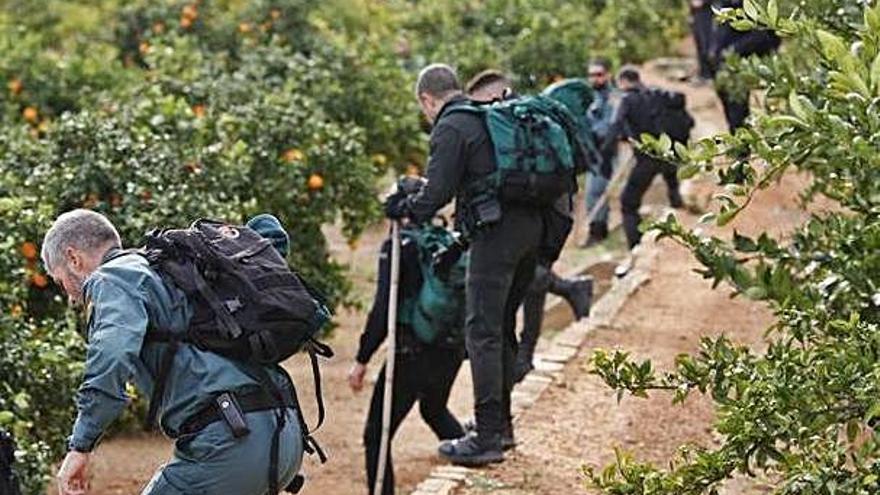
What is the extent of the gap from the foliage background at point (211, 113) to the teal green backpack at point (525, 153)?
1973mm

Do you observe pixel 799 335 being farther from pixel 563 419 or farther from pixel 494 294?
pixel 563 419

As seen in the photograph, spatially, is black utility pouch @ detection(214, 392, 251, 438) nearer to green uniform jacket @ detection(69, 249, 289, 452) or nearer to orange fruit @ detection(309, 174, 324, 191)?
green uniform jacket @ detection(69, 249, 289, 452)

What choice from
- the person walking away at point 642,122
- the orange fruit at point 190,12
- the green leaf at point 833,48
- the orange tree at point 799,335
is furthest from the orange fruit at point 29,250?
the orange fruit at point 190,12

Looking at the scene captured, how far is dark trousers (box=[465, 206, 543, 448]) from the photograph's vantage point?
7.11 m

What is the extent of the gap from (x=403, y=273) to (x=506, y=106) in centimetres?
91

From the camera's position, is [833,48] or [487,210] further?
[487,210]

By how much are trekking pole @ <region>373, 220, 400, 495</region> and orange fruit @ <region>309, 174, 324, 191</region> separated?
273cm

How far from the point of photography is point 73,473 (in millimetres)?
4781

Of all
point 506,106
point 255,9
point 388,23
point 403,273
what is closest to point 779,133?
point 506,106

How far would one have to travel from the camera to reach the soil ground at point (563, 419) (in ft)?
26.0

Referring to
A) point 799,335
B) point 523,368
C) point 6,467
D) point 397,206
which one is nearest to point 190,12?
point 523,368

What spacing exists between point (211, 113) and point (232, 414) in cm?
582

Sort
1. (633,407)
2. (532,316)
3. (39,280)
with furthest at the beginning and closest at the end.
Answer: (532,316)
(633,407)
(39,280)

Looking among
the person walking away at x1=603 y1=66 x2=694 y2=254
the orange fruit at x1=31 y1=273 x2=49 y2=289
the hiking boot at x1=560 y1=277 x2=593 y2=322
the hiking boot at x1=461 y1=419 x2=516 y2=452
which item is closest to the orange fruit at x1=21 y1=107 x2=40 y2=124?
the orange fruit at x1=31 y1=273 x2=49 y2=289
